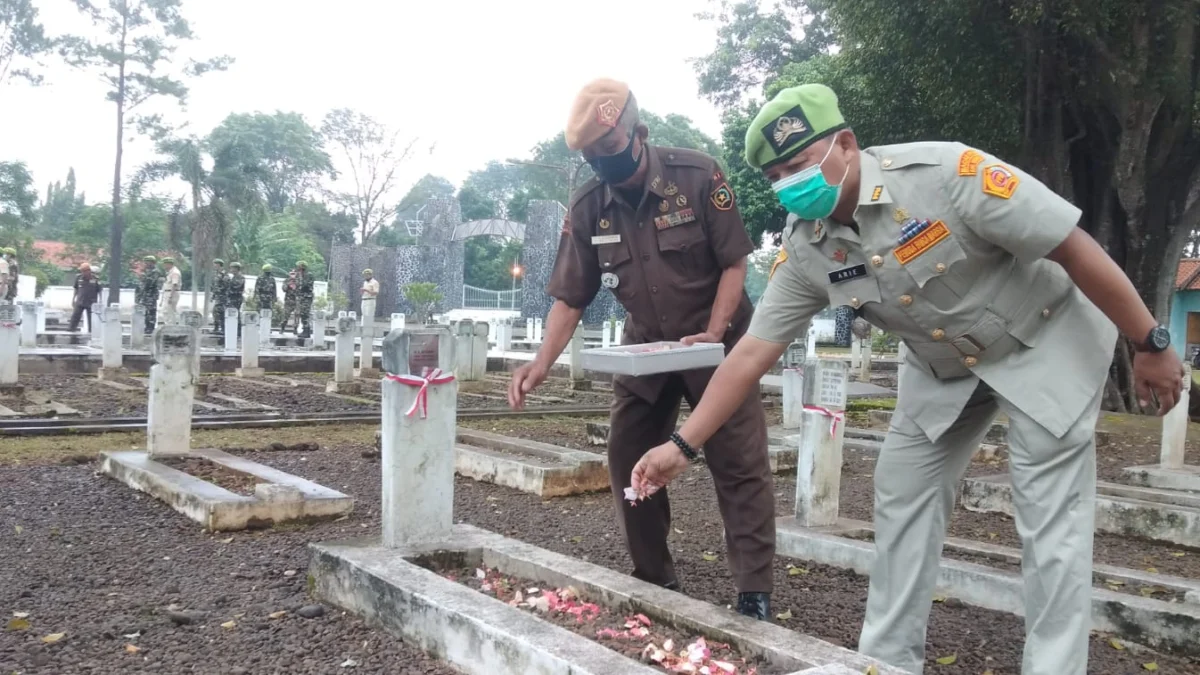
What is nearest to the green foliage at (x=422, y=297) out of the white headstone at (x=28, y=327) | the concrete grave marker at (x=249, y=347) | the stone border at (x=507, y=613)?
the white headstone at (x=28, y=327)

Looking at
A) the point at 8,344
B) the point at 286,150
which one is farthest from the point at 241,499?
the point at 286,150

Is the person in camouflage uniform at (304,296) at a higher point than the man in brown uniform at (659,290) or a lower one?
higher

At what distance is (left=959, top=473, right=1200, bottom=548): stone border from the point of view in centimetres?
491

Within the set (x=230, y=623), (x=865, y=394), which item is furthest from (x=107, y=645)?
(x=865, y=394)

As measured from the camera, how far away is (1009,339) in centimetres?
246

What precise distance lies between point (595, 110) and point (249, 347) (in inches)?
497

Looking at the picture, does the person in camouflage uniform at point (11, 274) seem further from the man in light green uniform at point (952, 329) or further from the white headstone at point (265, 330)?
the man in light green uniform at point (952, 329)

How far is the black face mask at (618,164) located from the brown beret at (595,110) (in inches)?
3.5

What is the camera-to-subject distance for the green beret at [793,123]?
2473mm

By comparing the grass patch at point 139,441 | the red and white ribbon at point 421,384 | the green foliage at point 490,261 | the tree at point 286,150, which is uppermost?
the tree at point 286,150

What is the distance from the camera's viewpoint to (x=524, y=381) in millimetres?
3420

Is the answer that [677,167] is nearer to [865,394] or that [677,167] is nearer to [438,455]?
[438,455]

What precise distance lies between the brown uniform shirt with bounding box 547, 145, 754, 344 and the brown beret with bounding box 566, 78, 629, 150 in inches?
9.1

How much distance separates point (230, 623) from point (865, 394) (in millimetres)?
12757
